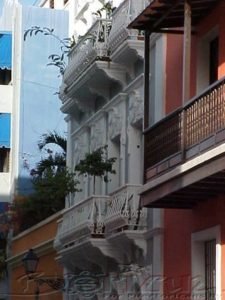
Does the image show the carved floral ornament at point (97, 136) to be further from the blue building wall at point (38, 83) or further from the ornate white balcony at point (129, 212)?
the blue building wall at point (38, 83)

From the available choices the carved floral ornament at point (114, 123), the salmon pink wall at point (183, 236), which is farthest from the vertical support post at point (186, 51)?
the carved floral ornament at point (114, 123)

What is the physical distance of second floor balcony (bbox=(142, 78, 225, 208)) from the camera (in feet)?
47.6

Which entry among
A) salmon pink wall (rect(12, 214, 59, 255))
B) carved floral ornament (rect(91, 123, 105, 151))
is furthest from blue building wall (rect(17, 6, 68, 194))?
carved floral ornament (rect(91, 123, 105, 151))

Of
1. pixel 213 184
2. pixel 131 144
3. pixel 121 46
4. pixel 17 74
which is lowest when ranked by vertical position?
pixel 213 184

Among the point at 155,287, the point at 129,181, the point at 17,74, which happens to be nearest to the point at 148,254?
the point at 155,287

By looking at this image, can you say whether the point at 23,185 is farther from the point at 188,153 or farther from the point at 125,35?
the point at 188,153

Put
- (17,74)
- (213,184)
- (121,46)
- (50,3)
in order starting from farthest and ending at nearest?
(50,3) → (17,74) → (121,46) → (213,184)

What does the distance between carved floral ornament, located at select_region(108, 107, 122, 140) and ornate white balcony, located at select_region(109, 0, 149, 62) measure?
1.35 metres

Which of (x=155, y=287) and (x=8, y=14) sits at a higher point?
(x=8, y=14)

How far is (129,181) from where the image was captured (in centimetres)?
2105

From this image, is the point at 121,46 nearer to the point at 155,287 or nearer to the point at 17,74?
the point at 155,287

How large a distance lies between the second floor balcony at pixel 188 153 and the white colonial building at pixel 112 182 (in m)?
2.12

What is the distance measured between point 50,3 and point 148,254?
75.4ft

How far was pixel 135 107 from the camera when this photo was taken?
21.0 meters
